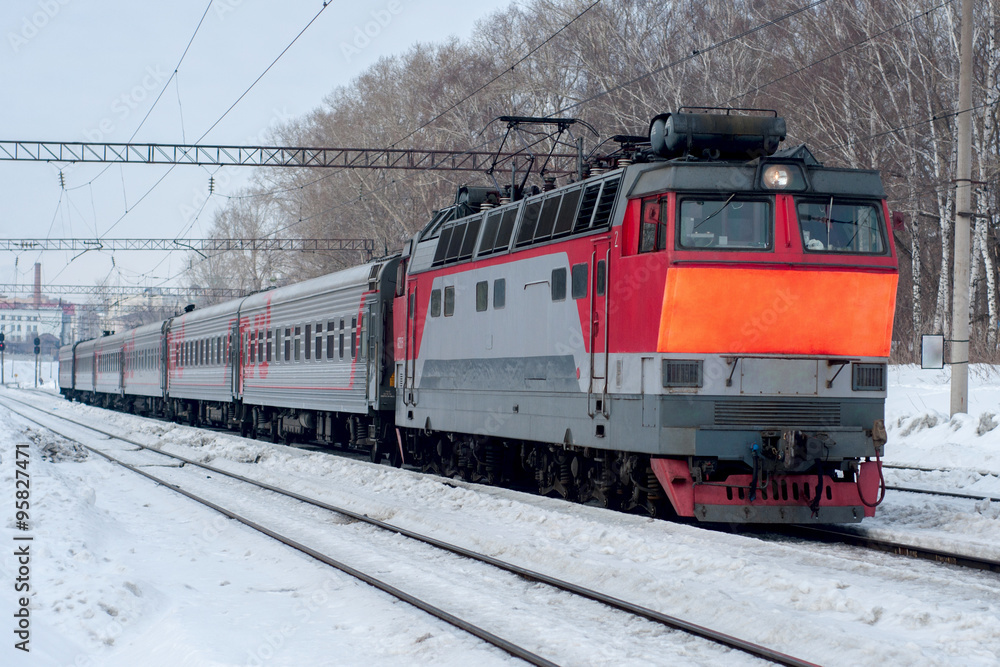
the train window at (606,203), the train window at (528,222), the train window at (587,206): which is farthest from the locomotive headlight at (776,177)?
the train window at (528,222)

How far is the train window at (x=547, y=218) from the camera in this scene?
13.0 meters

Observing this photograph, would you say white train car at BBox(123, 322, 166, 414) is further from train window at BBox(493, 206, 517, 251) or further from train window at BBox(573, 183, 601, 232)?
train window at BBox(573, 183, 601, 232)

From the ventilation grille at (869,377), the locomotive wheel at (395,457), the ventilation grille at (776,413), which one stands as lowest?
the locomotive wheel at (395,457)

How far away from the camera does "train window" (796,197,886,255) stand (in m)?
11.1

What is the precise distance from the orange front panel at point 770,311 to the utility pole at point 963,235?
8395 mm

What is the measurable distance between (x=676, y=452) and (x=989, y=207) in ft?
76.2

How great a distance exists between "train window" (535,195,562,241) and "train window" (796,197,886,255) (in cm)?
304

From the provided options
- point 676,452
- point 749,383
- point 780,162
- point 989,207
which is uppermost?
point 989,207

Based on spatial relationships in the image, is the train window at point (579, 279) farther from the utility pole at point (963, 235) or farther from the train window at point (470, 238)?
the utility pole at point (963, 235)

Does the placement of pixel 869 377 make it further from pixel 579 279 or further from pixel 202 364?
pixel 202 364

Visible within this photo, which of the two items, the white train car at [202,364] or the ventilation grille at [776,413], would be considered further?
the white train car at [202,364]

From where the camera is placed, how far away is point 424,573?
9359 millimetres

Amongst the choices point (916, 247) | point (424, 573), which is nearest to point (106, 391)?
point (916, 247)

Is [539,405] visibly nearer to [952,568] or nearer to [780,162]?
[780,162]
